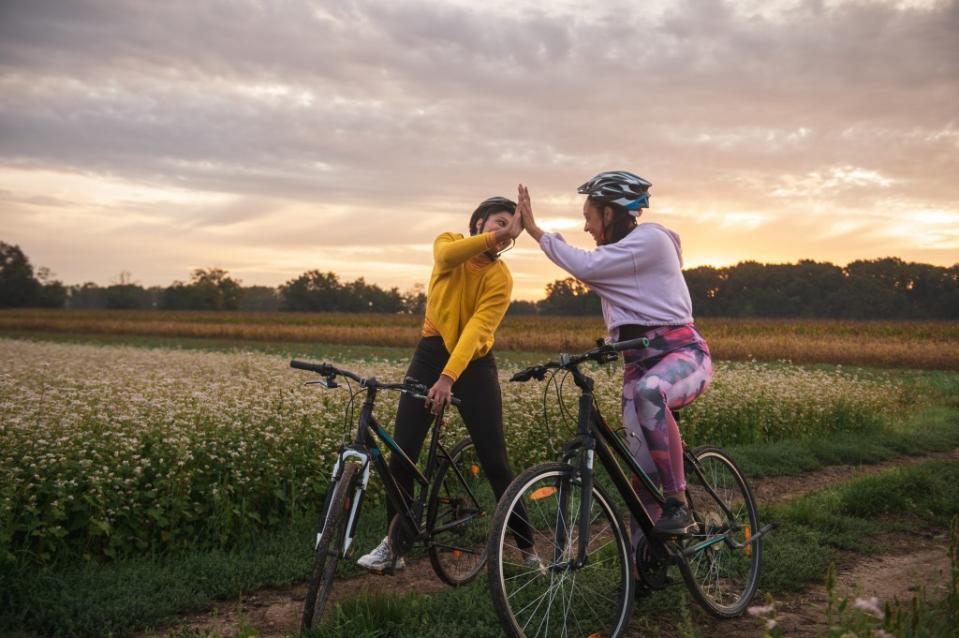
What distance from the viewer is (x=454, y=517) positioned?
16.2 feet

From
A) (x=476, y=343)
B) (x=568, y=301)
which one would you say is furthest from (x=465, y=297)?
(x=568, y=301)

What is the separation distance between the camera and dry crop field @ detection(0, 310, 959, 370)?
29.7 meters

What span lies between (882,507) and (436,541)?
486cm

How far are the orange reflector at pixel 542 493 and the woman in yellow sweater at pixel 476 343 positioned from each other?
3.83 feet

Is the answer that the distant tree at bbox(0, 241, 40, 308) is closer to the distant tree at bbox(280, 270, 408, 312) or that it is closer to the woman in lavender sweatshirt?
the distant tree at bbox(280, 270, 408, 312)

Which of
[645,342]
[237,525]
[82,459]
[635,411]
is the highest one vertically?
[645,342]

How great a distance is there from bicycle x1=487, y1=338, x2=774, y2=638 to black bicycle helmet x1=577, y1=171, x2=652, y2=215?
853 mm

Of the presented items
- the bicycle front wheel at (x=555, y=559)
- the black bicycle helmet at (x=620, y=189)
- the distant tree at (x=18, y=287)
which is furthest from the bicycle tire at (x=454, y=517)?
the distant tree at (x=18, y=287)

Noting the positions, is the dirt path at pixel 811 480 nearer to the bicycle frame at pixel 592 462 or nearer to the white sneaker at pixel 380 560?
the bicycle frame at pixel 592 462

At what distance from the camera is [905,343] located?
32062 millimetres

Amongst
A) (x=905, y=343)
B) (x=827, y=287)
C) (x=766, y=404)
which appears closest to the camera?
(x=766, y=404)

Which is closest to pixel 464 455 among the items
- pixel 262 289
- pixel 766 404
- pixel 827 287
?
pixel 766 404

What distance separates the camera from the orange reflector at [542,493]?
3447mm

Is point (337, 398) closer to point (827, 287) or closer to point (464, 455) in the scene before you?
point (464, 455)
